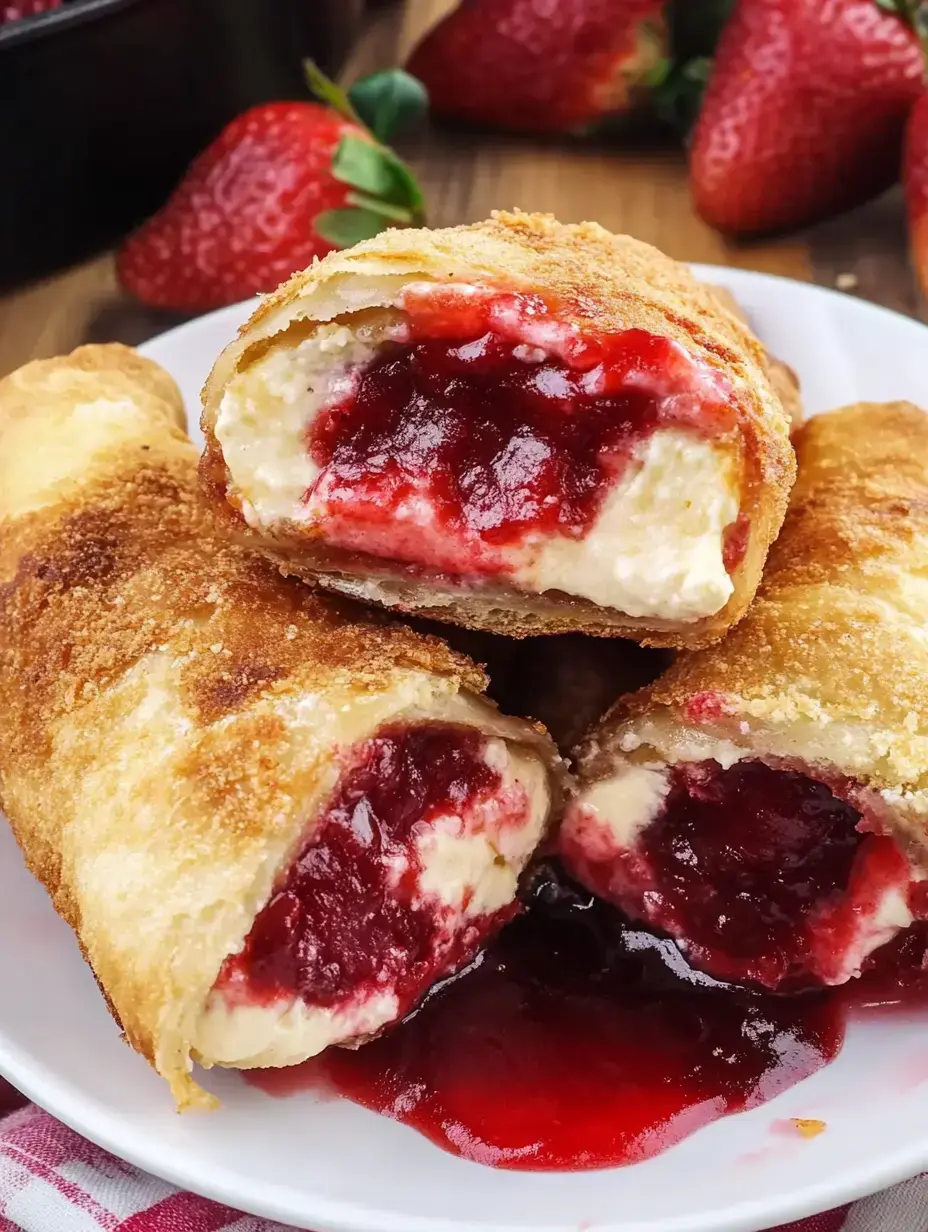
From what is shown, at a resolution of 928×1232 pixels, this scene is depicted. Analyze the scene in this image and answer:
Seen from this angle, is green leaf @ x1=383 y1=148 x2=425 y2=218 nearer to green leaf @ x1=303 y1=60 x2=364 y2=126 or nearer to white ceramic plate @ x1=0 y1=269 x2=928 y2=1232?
green leaf @ x1=303 y1=60 x2=364 y2=126

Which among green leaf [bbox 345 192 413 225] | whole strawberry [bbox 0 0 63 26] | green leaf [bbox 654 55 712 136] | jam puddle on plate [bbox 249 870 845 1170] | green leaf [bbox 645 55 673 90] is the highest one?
whole strawberry [bbox 0 0 63 26]

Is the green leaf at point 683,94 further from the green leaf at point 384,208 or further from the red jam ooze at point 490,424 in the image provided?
the red jam ooze at point 490,424

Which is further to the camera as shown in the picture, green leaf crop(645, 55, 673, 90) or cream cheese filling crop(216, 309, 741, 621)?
green leaf crop(645, 55, 673, 90)

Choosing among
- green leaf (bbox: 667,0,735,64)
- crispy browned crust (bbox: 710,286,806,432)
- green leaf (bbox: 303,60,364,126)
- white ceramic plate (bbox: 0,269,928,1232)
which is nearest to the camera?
white ceramic plate (bbox: 0,269,928,1232)

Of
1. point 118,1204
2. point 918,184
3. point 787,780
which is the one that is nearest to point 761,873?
point 787,780

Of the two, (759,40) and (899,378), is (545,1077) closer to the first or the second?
(899,378)

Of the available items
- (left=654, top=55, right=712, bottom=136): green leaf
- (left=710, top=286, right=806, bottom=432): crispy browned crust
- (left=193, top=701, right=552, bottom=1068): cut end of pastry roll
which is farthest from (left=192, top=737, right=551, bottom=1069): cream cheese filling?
(left=654, top=55, right=712, bottom=136): green leaf

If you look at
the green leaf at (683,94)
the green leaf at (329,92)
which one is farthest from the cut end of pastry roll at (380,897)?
the green leaf at (683,94)
